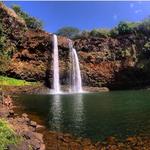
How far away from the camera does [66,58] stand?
267ft

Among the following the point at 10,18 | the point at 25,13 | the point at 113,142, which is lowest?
the point at 113,142

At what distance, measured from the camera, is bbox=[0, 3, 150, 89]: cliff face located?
3098 inches

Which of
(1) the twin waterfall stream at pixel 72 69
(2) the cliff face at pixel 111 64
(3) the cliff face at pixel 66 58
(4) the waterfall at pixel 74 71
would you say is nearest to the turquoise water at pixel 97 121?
(1) the twin waterfall stream at pixel 72 69

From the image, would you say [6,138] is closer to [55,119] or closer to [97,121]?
[97,121]

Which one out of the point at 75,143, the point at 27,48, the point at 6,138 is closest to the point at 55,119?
the point at 75,143

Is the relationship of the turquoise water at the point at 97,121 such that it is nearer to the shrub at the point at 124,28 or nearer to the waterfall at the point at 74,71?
the waterfall at the point at 74,71

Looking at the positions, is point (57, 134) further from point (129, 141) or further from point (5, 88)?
point (5, 88)

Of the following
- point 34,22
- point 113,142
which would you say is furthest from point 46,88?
point 113,142

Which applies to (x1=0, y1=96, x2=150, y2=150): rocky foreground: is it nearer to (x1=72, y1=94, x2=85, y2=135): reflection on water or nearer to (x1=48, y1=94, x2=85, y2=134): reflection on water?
(x1=72, y1=94, x2=85, y2=135): reflection on water

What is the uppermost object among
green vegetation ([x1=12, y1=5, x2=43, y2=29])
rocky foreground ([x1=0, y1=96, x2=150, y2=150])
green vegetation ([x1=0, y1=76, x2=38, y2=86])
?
green vegetation ([x1=12, y1=5, x2=43, y2=29])

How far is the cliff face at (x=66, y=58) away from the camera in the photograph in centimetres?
7869

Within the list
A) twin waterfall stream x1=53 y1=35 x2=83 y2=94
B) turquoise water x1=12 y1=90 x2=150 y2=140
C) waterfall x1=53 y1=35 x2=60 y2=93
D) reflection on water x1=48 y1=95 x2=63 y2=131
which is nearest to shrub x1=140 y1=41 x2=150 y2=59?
twin waterfall stream x1=53 y1=35 x2=83 y2=94

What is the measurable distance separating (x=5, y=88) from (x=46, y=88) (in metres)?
10.8

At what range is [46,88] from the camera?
75375 millimetres
